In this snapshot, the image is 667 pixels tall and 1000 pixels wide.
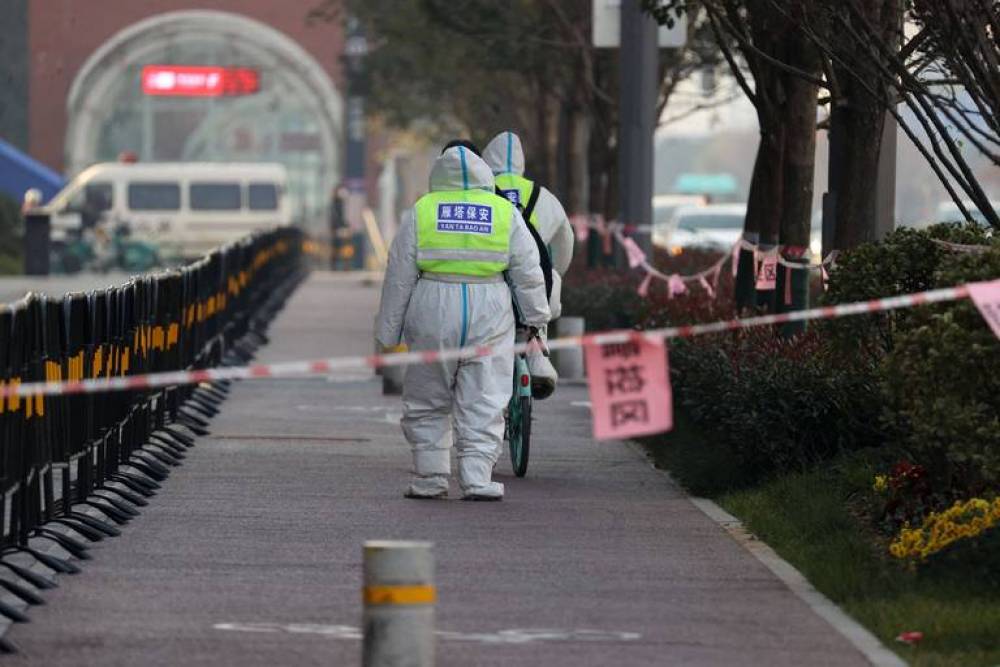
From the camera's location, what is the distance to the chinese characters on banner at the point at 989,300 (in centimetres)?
932

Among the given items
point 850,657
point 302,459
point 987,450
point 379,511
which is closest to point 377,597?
point 850,657

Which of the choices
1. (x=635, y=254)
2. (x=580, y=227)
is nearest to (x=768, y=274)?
(x=635, y=254)

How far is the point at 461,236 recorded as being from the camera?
13195 millimetres

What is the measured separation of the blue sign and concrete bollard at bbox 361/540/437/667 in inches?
212

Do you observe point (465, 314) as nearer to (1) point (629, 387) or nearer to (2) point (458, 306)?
(2) point (458, 306)

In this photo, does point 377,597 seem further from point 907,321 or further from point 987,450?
point 907,321

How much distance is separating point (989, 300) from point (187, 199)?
47990 mm

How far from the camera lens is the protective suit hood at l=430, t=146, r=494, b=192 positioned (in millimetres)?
13258

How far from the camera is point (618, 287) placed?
Answer: 24.2 m

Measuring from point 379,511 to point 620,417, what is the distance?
421 centimetres

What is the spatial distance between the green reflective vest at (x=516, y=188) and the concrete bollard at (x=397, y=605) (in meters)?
7.44

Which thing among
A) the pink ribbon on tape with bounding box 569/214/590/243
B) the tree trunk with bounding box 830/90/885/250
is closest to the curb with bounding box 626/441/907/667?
the tree trunk with bounding box 830/90/885/250

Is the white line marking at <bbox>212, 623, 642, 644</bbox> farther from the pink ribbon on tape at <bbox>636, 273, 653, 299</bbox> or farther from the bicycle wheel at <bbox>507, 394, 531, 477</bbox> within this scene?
the pink ribbon on tape at <bbox>636, 273, 653, 299</bbox>

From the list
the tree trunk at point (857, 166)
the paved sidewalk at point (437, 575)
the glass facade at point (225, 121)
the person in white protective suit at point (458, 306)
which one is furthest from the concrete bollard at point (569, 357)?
the glass facade at point (225, 121)
